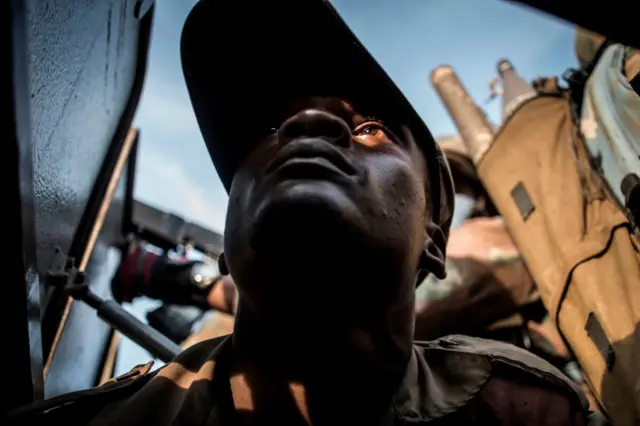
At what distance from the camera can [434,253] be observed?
1.55m

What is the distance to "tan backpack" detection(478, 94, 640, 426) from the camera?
1.84 metres

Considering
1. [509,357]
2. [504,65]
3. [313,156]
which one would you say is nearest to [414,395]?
[509,357]

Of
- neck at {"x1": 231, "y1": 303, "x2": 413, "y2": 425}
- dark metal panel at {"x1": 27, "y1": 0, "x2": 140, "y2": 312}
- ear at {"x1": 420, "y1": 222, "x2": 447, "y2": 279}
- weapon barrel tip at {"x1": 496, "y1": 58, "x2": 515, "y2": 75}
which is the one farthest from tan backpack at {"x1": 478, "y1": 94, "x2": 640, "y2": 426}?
weapon barrel tip at {"x1": 496, "y1": 58, "x2": 515, "y2": 75}

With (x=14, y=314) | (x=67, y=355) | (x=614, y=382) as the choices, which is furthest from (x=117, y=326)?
(x=614, y=382)

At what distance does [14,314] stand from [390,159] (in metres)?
0.92

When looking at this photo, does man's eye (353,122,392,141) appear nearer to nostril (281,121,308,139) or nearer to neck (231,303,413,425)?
nostril (281,121,308,139)

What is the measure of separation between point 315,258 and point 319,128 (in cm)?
36

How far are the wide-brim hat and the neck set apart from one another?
63 cm

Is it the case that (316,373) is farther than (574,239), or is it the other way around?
(574,239)

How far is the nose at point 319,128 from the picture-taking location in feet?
4.17

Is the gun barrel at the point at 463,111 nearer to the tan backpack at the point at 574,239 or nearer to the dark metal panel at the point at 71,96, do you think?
the tan backpack at the point at 574,239

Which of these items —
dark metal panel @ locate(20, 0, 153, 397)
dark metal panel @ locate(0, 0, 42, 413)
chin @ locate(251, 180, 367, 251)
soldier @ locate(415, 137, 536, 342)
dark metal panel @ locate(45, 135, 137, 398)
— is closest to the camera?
dark metal panel @ locate(0, 0, 42, 413)

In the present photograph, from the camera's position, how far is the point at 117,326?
203 cm

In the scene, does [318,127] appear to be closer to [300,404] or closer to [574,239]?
[300,404]
